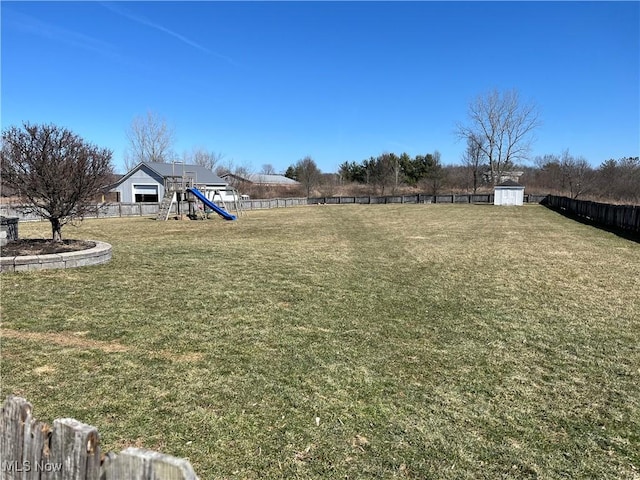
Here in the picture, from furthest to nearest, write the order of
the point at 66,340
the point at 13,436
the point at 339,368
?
the point at 66,340 → the point at 339,368 → the point at 13,436

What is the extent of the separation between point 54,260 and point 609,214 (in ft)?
67.1

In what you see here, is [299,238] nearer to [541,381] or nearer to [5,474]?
[541,381]

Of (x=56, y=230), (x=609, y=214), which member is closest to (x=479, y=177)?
(x=609, y=214)

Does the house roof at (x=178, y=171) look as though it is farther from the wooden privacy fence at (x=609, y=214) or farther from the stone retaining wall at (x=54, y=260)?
the stone retaining wall at (x=54, y=260)

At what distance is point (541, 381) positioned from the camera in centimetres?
351

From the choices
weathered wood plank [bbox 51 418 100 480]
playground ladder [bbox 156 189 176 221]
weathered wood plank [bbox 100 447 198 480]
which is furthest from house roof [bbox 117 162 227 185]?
weathered wood plank [bbox 100 447 198 480]

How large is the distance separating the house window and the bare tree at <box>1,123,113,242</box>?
26423 millimetres

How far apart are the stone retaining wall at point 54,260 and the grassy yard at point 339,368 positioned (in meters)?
0.36

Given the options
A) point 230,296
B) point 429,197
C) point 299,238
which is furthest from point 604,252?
point 429,197

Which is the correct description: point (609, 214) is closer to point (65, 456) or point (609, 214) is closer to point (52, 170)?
point (52, 170)

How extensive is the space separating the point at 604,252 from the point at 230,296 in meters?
9.88

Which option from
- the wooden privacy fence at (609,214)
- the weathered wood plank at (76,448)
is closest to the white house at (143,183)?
the wooden privacy fence at (609,214)

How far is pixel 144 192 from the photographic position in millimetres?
33906

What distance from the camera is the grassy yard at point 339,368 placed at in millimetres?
2527
